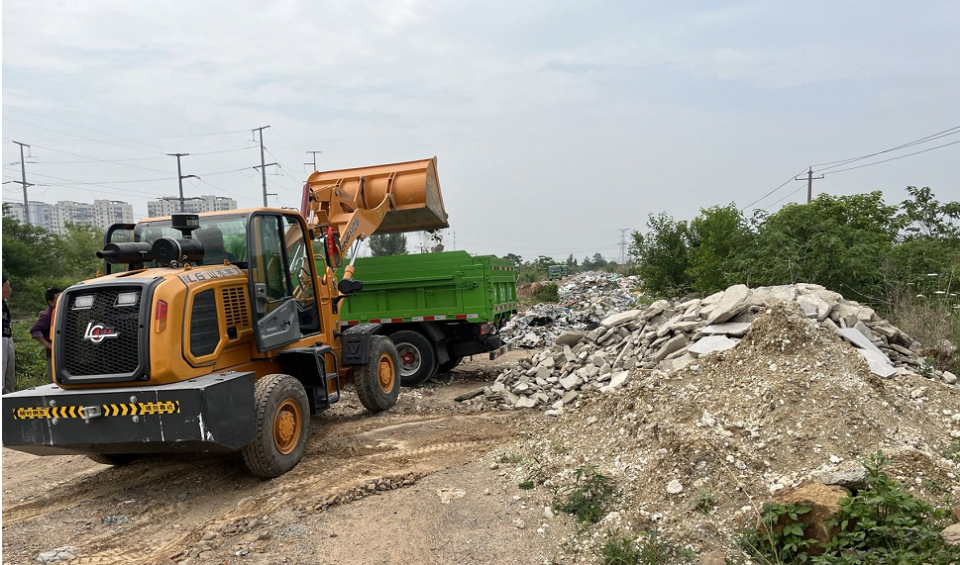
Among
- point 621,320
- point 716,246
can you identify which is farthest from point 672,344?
point 716,246

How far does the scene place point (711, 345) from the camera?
6676mm

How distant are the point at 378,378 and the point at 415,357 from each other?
6.67 ft

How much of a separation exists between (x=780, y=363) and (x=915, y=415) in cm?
103

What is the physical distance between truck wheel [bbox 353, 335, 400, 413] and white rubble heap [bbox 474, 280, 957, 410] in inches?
47.4

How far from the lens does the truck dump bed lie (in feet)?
31.2

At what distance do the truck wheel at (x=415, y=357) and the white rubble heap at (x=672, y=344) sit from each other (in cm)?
119

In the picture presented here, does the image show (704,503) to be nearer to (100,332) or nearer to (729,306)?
(729,306)

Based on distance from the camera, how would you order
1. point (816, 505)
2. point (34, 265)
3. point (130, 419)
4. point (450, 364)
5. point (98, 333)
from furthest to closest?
point (34, 265) < point (450, 364) < point (98, 333) < point (130, 419) < point (816, 505)

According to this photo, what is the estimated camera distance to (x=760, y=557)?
11.3 ft

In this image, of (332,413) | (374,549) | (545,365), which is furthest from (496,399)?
(374,549)

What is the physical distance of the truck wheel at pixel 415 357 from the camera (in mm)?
9594

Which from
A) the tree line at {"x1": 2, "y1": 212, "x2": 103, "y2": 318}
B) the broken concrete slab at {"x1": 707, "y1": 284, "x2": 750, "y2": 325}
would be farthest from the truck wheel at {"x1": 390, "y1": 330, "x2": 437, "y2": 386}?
the tree line at {"x1": 2, "y1": 212, "x2": 103, "y2": 318}

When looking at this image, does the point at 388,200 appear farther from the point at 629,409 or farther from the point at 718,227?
the point at 718,227

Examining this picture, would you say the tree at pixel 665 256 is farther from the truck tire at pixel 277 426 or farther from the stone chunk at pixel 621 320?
the truck tire at pixel 277 426
